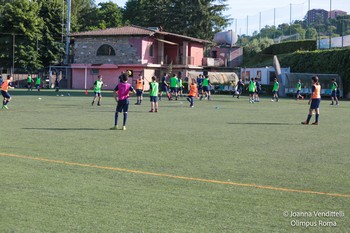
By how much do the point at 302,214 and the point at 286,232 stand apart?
0.74 meters

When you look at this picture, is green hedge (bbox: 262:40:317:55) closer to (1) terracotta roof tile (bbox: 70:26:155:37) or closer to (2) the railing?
(2) the railing

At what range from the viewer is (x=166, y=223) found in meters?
5.97

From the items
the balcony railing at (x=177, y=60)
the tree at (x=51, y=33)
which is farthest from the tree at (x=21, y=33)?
the balcony railing at (x=177, y=60)

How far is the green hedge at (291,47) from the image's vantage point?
67.7 metres

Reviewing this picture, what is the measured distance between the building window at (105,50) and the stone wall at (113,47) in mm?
355

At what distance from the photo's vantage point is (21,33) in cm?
6831

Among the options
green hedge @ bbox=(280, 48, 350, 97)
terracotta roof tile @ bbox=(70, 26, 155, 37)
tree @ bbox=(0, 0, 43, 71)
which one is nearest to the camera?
green hedge @ bbox=(280, 48, 350, 97)

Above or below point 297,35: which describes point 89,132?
below

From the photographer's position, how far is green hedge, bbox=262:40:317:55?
67694 millimetres

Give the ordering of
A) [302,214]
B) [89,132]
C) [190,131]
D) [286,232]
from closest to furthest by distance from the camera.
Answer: [286,232] < [302,214] < [89,132] < [190,131]

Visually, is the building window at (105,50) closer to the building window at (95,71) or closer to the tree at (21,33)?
the building window at (95,71)

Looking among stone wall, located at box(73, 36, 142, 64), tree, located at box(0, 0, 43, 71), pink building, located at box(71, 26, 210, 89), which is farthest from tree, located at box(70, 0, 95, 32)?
pink building, located at box(71, 26, 210, 89)

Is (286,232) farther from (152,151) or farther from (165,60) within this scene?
(165,60)

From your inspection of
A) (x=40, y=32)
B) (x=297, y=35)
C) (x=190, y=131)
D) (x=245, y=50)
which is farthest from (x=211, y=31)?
(x=190, y=131)
